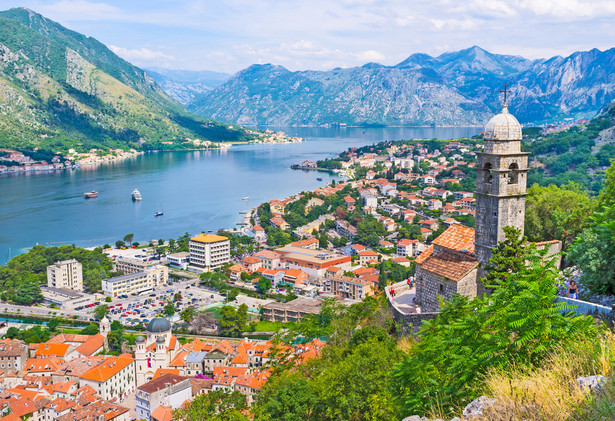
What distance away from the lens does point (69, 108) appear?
335 ft

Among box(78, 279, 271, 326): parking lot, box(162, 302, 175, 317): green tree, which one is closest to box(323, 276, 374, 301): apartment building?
box(78, 279, 271, 326): parking lot

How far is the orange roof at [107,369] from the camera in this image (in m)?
18.1

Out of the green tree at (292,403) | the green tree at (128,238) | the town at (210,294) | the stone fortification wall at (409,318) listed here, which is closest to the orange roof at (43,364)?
the town at (210,294)

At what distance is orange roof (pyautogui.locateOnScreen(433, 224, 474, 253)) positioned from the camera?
397 inches

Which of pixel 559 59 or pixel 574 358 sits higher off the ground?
pixel 559 59

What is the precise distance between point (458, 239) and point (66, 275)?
25321mm

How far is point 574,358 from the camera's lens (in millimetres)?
3555

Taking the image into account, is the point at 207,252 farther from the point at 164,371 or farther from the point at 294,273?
the point at 164,371

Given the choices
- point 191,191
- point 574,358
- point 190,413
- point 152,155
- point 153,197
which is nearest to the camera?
point 574,358

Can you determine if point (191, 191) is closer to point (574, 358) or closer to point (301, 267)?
point (301, 267)

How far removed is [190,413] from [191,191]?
49.5m

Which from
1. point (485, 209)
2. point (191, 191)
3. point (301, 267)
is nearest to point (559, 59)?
point (191, 191)

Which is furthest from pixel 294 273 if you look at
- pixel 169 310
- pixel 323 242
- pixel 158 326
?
pixel 158 326

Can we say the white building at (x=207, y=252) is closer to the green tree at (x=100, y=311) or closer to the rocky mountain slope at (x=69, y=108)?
the green tree at (x=100, y=311)
